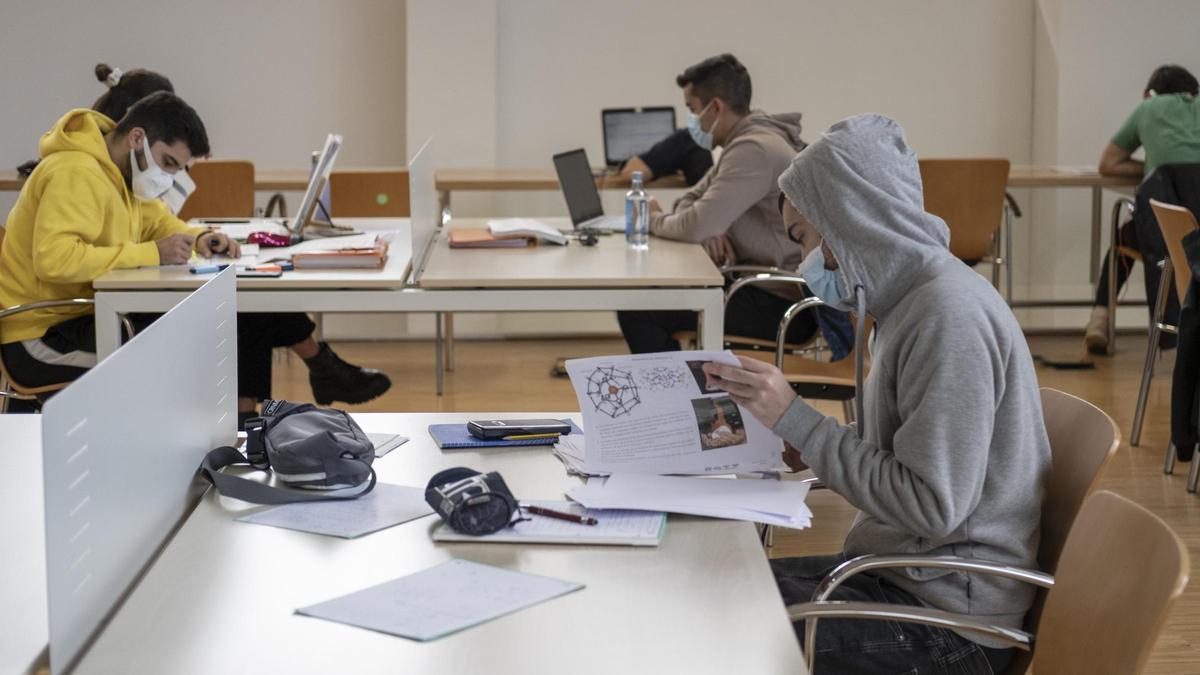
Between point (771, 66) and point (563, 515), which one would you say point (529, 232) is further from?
point (771, 66)

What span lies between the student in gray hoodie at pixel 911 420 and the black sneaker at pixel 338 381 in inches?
97.9

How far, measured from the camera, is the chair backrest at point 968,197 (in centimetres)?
489

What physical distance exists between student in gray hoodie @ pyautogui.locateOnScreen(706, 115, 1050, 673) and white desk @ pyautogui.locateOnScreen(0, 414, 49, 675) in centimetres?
89

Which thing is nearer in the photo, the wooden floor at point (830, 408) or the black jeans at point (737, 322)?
the wooden floor at point (830, 408)

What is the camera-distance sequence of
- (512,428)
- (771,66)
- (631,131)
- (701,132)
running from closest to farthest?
1. (512,428)
2. (701,132)
3. (631,131)
4. (771,66)

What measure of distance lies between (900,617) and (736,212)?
244cm

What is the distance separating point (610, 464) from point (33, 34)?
511 cm

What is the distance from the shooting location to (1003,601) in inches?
68.7

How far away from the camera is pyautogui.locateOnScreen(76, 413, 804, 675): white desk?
4.15 ft

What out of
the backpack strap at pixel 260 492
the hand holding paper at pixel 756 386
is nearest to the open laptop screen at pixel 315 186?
the backpack strap at pixel 260 492

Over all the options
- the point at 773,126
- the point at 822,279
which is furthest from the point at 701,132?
the point at 822,279

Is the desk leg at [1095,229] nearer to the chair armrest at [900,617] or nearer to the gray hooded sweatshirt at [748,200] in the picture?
the gray hooded sweatshirt at [748,200]

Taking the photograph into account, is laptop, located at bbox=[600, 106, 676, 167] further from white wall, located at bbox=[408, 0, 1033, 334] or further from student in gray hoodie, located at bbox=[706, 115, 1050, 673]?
student in gray hoodie, located at bbox=[706, 115, 1050, 673]

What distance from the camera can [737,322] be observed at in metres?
3.79
